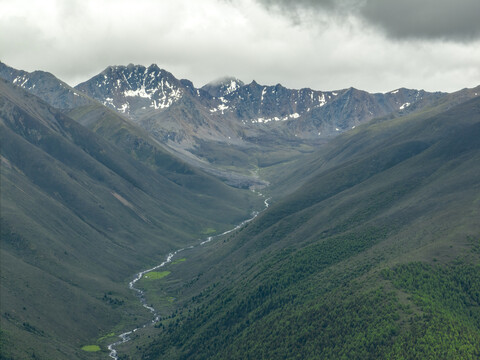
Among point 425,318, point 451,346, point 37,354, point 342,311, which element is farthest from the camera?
point 37,354

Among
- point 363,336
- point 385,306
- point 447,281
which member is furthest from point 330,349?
point 447,281

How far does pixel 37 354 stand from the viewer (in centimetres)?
19712

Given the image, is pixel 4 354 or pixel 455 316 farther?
pixel 4 354

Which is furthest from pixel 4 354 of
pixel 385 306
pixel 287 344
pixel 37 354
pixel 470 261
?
pixel 470 261

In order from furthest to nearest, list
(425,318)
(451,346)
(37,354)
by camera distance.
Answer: (37,354) < (425,318) < (451,346)

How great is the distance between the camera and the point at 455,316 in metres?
171

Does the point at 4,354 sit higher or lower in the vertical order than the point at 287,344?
higher

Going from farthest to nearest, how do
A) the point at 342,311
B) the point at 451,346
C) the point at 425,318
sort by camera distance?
1. the point at 342,311
2. the point at 425,318
3. the point at 451,346

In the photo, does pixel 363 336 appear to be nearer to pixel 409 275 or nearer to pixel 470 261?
pixel 409 275

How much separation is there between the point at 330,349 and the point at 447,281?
52.6 metres

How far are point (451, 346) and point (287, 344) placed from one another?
55.7 m

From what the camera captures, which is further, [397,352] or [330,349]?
[330,349]

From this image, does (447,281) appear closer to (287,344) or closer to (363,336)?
(363,336)

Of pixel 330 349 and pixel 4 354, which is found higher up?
pixel 4 354
